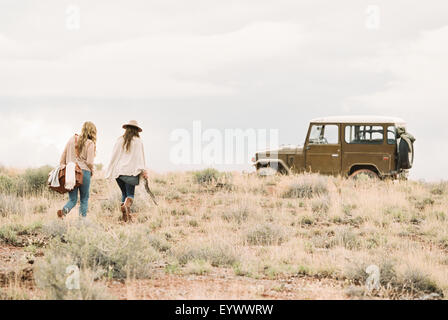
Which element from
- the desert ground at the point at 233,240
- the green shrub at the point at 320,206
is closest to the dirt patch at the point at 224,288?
the desert ground at the point at 233,240

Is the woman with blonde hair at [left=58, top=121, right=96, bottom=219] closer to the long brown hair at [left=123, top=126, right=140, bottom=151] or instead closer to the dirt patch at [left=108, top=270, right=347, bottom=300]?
the long brown hair at [left=123, top=126, right=140, bottom=151]

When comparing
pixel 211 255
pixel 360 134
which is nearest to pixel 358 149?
pixel 360 134

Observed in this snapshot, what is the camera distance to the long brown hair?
39.1 ft

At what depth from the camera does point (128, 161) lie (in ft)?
38.7

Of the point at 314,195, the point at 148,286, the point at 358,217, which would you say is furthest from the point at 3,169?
the point at 148,286

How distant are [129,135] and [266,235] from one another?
11.9 feet

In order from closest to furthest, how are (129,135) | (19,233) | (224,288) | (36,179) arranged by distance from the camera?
(224,288), (19,233), (129,135), (36,179)

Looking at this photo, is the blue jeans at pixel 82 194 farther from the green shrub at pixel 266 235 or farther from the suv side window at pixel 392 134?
the suv side window at pixel 392 134

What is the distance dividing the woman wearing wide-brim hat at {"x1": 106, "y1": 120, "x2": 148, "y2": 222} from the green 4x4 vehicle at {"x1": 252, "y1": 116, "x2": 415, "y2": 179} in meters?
7.23

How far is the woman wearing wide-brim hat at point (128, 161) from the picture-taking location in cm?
1179

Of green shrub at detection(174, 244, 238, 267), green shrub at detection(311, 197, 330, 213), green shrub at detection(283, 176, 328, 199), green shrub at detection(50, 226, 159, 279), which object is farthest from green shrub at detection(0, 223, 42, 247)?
green shrub at detection(283, 176, 328, 199)

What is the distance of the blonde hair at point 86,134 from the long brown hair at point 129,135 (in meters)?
1.15

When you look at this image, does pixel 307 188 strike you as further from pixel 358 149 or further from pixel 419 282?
pixel 419 282
